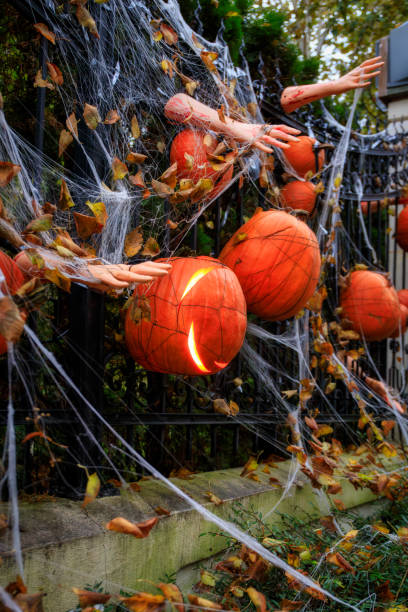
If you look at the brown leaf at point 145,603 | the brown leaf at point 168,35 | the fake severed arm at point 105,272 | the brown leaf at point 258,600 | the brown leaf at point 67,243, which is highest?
the brown leaf at point 168,35

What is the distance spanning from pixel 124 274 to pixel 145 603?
1035mm

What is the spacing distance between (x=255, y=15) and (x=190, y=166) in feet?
7.98

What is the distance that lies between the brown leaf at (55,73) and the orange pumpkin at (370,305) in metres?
2.93

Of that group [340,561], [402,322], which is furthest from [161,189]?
[402,322]

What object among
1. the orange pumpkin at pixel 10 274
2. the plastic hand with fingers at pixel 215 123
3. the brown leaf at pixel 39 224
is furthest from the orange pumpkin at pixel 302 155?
the orange pumpkin at pixel 10 274

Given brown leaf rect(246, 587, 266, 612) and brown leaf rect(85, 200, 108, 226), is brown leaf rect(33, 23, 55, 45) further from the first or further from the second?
brown leaf rect(246, 587, 266, 612)

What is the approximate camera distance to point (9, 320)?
1227 millimetres

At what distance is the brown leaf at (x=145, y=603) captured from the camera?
4.84ft

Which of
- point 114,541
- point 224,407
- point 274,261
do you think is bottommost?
point 114,541

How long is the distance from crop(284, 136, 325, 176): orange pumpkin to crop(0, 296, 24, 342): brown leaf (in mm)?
2731

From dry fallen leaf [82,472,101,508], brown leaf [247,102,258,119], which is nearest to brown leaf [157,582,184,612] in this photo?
dry fallen leaf [82,472,101,508]

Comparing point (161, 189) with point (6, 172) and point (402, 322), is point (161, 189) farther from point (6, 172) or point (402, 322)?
point (402, 322)

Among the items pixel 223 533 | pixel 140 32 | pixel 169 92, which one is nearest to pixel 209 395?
pixel 223 533

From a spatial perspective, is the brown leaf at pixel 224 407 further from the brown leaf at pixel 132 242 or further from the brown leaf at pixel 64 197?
the brown leaf at pixel 64 197
